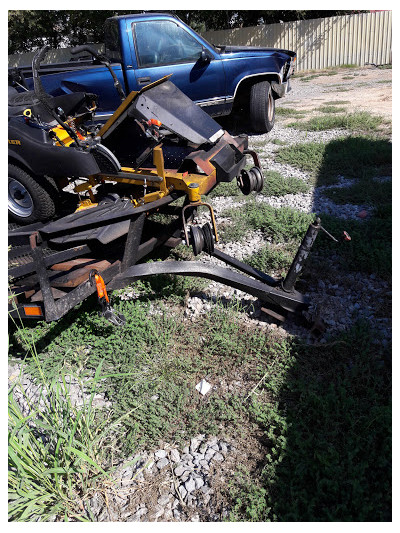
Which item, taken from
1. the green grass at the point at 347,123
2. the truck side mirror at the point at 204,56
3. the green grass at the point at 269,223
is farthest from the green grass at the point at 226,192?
the green grass at the point at 347,123

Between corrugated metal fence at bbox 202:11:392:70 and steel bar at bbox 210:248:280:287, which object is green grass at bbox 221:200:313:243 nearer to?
steel bar at bbox 210:248:280:287

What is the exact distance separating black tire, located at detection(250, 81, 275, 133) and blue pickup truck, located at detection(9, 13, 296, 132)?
0.02m

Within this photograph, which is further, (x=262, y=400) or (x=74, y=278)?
(x=74, y=278)

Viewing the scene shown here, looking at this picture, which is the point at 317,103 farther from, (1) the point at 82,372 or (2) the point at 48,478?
(2) the point at 48,478

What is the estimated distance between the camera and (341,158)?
6.56 m

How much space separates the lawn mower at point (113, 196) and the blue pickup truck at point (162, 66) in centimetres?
198

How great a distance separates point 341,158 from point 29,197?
15.7 feet

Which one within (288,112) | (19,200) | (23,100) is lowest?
(288,112)

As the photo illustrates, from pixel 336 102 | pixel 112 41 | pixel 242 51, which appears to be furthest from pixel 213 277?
pixel 336 102

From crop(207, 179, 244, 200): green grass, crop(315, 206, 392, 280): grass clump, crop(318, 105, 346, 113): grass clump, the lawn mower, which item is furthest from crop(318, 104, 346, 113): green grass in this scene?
the lawn mower

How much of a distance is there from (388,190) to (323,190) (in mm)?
840

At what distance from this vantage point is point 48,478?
223 centimetres

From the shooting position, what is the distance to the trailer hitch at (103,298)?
300 cm

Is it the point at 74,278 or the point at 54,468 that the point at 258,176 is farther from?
the point at 54,468
